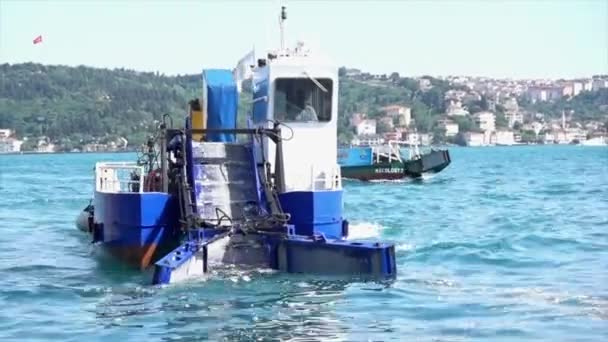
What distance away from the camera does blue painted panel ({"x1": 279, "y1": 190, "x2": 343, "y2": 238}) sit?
70.8ft

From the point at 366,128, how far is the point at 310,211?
143m

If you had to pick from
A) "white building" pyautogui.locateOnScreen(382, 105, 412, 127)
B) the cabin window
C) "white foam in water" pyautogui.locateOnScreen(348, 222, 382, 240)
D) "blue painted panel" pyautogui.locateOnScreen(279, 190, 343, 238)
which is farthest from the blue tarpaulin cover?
"white building" pyautogui.locateOnScreen(382, 105, 412, 127)

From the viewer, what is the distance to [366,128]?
163750mm

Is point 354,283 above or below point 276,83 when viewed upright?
below

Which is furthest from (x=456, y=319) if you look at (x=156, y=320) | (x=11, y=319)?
(x=11, y=319)

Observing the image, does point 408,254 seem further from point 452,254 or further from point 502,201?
point 502,201

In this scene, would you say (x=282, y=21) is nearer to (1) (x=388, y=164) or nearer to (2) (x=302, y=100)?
(2) (x=302, y=100)

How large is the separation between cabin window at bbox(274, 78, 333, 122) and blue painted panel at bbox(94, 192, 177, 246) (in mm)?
3414

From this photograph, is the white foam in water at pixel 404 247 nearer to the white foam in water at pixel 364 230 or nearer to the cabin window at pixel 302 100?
the white foam in water at pixel 364 230

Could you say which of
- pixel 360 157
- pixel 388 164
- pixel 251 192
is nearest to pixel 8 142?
pixel 360 157

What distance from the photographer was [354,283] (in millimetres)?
19359

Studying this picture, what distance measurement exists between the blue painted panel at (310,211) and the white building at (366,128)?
138 m

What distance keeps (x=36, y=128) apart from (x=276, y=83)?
166795mm

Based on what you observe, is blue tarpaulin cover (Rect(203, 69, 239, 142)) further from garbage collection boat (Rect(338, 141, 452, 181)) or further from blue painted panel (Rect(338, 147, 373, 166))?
blue painted panel (Rect(338, 147, 373, 166))
